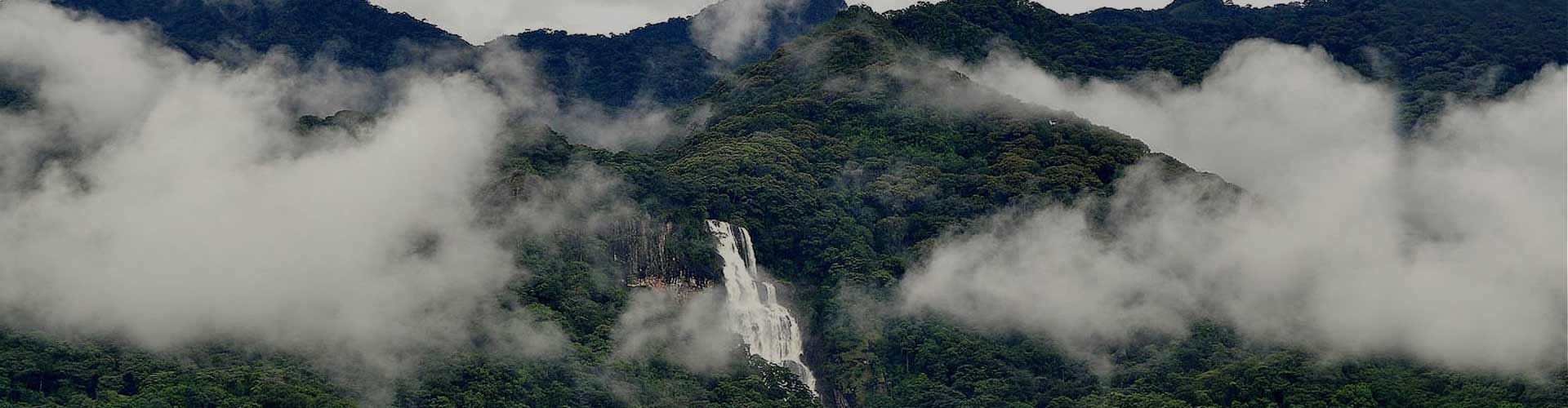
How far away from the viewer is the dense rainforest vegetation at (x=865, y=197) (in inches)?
2968

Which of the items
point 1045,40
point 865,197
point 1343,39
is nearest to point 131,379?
point 865,197

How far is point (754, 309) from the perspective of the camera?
9206 centimetres

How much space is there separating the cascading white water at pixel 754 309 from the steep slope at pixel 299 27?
48.2 metres

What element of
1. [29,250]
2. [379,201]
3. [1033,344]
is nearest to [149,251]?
[29,250]

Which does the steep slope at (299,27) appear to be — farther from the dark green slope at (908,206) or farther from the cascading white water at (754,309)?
the cascading white water at (754,309)

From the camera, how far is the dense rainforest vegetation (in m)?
75.4

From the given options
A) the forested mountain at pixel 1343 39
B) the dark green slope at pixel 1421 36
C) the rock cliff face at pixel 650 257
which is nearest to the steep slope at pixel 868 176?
the rock cliff face at pixel 650 257

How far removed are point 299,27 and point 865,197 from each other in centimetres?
5204

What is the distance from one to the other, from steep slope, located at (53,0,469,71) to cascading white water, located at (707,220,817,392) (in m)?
48.2

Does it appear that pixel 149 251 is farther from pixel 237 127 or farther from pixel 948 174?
pixel 948 174

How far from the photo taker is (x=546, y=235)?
89.3 metres

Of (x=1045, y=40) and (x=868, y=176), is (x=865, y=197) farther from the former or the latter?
(x=1045, y=40)

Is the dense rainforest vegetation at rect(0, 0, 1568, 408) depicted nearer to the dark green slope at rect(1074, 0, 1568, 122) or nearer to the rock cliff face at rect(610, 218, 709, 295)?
the dark green slope at rect(1074, 0, 1568, 122)

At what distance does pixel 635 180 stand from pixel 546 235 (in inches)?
246
